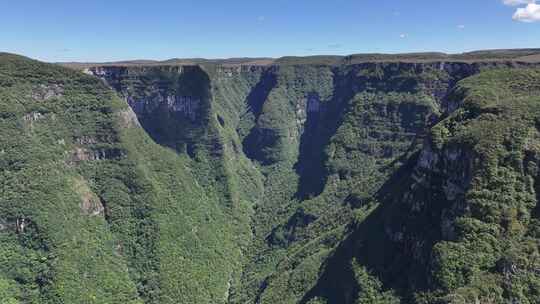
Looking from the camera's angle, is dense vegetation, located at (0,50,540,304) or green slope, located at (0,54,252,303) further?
green slope, located at (0,54,252,303)

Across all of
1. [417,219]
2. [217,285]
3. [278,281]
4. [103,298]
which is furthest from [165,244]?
[417,219]

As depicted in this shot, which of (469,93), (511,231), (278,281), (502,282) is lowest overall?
(278,281)

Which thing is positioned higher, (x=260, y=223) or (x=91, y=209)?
(x=91, y=209)

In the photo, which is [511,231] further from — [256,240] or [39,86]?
[39,86]

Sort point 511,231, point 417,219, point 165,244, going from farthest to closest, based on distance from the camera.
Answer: point 165,244 → point 417,219 → point 511,231

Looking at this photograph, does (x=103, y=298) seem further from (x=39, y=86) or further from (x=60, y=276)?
(x=39, y=86)

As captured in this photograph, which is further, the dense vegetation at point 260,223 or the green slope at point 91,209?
the green slope at point 91,209

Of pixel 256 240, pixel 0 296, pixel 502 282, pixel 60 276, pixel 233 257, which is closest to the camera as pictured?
pixel 502 282

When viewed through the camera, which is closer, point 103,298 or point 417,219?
point 417,219

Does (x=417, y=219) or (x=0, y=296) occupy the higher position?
(x=417, y=219)

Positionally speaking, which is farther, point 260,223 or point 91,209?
point 260,223
